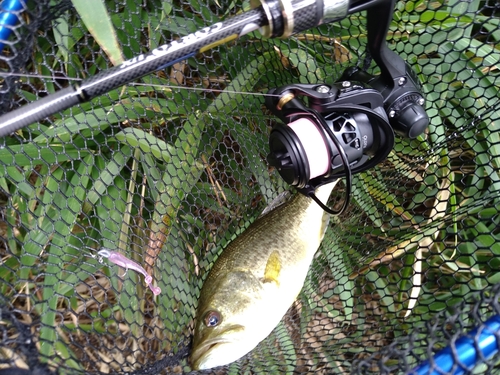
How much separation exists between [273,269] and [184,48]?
0.98 metres

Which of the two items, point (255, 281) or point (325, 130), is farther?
point (255, 281)

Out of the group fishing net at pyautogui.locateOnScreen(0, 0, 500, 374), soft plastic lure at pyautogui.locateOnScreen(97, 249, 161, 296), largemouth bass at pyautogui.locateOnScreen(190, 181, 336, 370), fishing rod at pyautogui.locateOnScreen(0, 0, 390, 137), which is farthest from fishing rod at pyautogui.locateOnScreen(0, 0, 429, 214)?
soft plastic lure at pyautogui.locateOnScreen(97, 249, 161, 296)

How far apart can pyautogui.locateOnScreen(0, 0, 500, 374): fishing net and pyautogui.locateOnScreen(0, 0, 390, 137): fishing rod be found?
23.3 inches

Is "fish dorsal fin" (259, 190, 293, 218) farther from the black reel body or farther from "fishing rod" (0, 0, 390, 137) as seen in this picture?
"fishing rod" (0, 0, 390, 137)

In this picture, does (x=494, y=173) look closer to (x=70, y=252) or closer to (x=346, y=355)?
(x=346, y=355)

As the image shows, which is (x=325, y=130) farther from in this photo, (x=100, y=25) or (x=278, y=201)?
(x=100, y=25)

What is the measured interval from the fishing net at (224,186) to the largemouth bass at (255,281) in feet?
0.69

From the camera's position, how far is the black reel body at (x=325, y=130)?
53.5 inches

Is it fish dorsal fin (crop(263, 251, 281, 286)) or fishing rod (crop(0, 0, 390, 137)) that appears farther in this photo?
fish dorsal fin (crop(263, 251, 281, 286))

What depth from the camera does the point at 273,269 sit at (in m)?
1.72

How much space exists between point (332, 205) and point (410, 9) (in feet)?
3.12

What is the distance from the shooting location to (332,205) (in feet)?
6.99

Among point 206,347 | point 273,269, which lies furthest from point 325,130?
point 206,347

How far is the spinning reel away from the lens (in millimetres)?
1360
